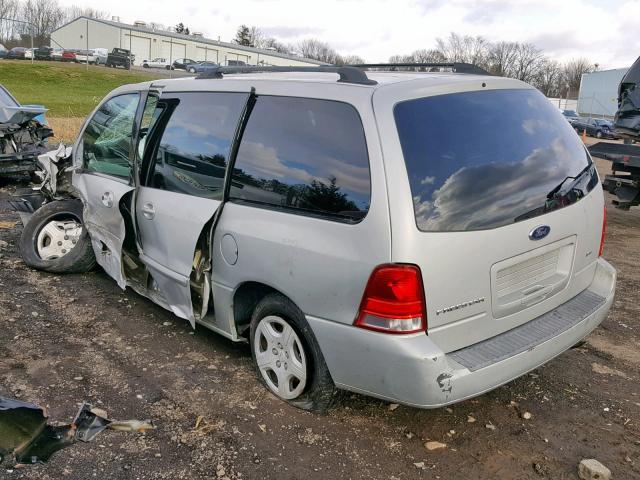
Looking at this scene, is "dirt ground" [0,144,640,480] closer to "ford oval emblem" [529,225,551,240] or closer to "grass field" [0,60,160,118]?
"ford oval emblem" [529,225,551,240]

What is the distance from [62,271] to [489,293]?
4.21 m

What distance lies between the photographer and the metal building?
5100 centimetres

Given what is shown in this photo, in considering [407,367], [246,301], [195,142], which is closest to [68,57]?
[195,142]

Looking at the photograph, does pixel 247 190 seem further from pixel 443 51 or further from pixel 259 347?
pixel 443 51

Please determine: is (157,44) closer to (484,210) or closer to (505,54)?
(505,54)

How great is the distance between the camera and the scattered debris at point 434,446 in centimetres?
307

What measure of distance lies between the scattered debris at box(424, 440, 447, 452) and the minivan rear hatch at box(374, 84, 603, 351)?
0.62m

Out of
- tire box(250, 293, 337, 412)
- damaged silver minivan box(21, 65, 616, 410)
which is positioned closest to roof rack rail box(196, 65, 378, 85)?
damaged silver minivan box(21, 65, 616, 410)

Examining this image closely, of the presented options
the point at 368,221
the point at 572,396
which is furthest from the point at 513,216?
the point at 572,396

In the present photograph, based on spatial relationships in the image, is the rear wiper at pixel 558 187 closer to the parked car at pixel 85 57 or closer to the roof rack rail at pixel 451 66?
the roof rack rail at pixel 451 66

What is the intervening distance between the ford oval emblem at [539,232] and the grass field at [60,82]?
99.2ft

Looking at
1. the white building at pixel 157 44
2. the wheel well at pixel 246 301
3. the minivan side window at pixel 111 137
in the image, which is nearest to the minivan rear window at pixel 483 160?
the wheel well at pixel 246 301

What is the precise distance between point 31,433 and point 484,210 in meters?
2.33

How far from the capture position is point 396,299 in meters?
2.66
